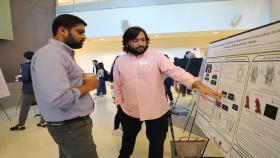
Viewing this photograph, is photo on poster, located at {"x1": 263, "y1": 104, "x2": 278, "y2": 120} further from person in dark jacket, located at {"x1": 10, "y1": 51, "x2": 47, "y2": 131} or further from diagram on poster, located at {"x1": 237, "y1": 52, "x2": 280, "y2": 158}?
person in dark jacket, located at {"x1": 10, "y1": 51, "x2": 47, "y2": 131}

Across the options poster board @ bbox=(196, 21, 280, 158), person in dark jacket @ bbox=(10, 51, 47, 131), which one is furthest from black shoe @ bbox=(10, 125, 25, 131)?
poster board @ bbox=(196, 21, 280, 158)

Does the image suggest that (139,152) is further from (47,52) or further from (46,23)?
(46,23)

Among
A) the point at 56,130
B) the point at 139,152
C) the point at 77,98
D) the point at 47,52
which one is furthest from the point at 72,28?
the point at 139,152

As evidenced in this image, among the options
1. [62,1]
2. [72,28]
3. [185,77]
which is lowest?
[185,77]

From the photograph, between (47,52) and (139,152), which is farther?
(139,152)

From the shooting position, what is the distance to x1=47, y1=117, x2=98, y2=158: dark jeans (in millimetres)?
1458

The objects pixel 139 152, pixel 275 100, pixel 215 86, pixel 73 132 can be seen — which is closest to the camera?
pixel 275 100

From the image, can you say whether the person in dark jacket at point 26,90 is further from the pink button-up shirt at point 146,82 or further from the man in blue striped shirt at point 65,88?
the man in blue striped shirt at point 65,88

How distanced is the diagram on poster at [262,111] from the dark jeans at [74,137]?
1041mm

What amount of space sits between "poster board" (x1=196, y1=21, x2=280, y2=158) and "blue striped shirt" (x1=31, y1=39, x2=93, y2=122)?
41.8 inches

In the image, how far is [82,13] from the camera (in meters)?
9.63

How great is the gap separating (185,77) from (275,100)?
0.74 m

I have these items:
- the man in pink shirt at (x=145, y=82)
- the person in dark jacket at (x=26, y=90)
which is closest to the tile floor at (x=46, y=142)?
the person in dark jacket at (x=26, y=90)

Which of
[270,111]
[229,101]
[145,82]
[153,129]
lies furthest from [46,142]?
[270,111]
